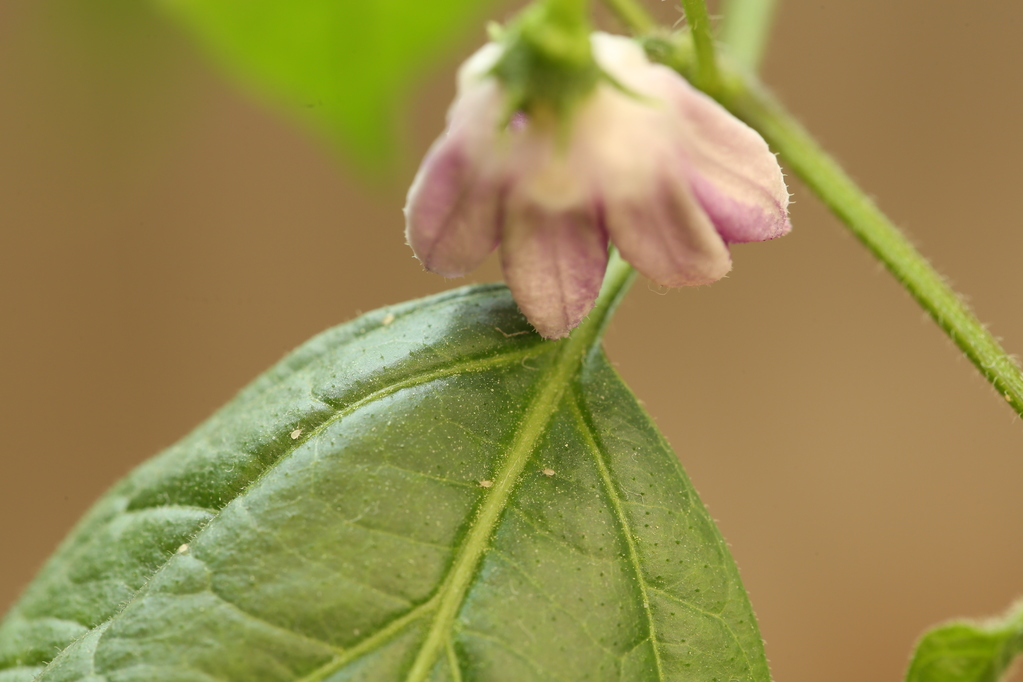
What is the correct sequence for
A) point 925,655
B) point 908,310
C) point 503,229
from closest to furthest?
point 503,229, point 925,655, point 908,310

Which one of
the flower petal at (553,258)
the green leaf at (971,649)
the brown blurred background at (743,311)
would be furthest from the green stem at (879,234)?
the brown blurred background at (743,311)

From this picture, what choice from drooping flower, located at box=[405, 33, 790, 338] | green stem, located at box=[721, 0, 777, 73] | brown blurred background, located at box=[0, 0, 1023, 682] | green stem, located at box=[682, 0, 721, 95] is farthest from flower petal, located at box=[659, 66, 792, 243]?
brown blurred background, located at box=[0, 0, 1023, 682]

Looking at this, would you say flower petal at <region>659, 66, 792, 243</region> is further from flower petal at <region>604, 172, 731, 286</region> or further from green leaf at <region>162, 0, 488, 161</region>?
green leaf at <region>162, 0, 488, 161</region>

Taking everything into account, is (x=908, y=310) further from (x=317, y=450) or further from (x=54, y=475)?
(x=54, y=475)

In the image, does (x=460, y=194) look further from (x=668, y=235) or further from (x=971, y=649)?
(x=971, y=649)

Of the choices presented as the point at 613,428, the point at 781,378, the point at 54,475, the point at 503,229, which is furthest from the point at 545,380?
the point at 54,475

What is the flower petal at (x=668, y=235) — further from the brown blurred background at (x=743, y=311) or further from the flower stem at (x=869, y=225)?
the brown blurred background at (x=743, y=311)

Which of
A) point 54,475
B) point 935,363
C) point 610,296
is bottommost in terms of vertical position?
point 610,296
